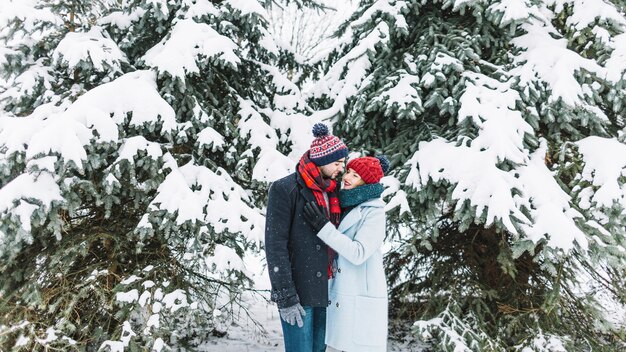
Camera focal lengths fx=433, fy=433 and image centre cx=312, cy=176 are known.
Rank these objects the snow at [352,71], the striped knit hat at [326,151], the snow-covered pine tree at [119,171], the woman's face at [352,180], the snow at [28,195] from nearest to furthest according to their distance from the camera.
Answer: the striped knit hat at [326,151]
the woman's face at [352,180]
the snow at [28,195]
the snow-covered pine tree at [119,171]
the snow at [352,71]

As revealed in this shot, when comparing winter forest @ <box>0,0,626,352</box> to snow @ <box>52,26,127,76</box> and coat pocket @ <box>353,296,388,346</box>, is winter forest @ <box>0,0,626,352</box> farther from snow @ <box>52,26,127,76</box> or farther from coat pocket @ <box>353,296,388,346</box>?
coat pocket @ <box>353,296,388,346</box>

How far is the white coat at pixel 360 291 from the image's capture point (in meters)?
2.78

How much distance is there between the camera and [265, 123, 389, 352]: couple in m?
2.66

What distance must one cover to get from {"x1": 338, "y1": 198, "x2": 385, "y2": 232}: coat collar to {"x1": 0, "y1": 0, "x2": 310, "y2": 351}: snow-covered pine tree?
4.34ft

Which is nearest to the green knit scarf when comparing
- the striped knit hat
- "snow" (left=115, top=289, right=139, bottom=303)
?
the striped knit hat

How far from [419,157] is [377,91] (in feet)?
2.93

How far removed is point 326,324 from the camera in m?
2.94

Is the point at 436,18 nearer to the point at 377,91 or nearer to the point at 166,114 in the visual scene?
the point at 377,91

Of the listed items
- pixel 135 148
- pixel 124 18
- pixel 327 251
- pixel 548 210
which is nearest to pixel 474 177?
pixel 548 210

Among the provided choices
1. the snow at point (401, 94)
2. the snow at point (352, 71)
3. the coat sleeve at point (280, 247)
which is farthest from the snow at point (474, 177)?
the coat sleeve at point (280, 247)

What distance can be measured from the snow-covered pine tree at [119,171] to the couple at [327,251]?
4.22ft

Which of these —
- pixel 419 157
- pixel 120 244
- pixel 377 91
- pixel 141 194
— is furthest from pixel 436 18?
pixel 120 244

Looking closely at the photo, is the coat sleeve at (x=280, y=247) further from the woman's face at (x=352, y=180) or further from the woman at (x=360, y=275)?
the woman's face at (x=352, y=180)

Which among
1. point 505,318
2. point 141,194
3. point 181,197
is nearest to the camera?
point 181,197
